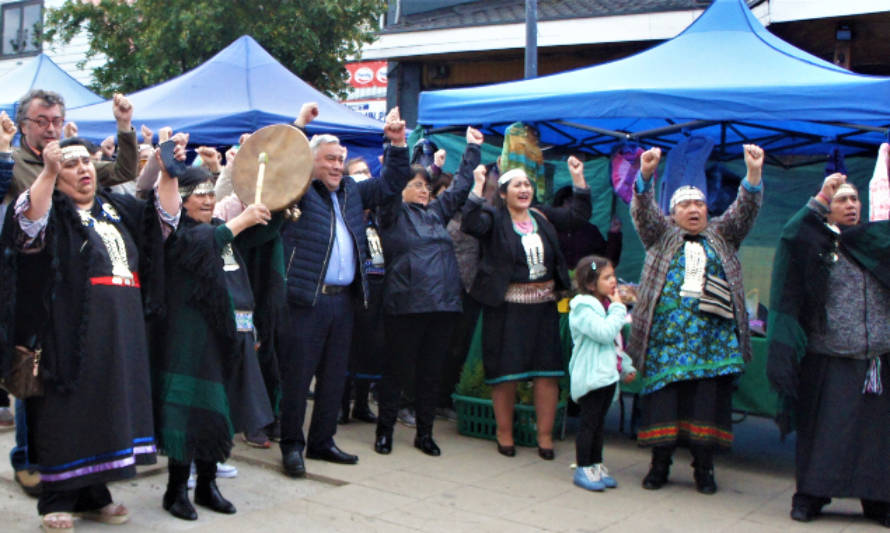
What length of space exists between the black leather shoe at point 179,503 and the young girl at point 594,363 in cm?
214

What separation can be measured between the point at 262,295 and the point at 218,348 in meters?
0.49

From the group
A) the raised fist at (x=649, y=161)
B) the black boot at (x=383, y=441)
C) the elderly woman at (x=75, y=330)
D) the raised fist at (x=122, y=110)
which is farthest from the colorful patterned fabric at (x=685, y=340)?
the raised fist at (x=122, y=110)

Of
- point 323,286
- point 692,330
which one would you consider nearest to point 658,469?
point 692,330

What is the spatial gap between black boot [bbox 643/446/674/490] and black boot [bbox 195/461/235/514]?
7.58 ft

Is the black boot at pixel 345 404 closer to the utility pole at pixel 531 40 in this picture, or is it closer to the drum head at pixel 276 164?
the drum head at pixel 276 164

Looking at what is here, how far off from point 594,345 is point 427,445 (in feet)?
4.29

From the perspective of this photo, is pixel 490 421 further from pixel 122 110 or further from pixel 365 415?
pixel 122 110

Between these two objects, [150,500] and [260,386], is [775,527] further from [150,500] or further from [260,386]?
[150,500]

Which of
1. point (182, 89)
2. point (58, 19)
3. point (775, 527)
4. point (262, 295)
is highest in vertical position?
point (58, 19)

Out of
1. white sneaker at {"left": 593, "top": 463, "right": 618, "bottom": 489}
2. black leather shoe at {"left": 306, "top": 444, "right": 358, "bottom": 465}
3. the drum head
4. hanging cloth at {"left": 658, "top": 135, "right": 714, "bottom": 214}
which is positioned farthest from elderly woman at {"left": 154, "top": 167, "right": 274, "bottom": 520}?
hanging cloth at {"left": 658, "top": 135, "right": 714, "bottom": 214}

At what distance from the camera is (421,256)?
5.88 metres

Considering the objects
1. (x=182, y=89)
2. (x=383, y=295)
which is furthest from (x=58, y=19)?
(x=383, y=295)

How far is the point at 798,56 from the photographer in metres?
6.34

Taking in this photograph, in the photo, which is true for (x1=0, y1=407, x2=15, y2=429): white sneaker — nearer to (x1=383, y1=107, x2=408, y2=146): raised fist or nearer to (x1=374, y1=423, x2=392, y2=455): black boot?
(x1=374, y1=423, x2=392, y2=455): black boot
